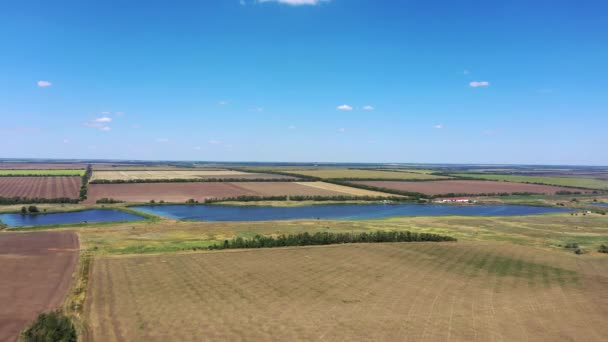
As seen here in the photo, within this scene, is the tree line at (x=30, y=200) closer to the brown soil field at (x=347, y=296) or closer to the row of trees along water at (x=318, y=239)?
the row of trees along water at (x=318, y=239)

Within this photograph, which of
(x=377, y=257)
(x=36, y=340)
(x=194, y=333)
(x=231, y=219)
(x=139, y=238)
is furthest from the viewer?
(x=231, y=219)

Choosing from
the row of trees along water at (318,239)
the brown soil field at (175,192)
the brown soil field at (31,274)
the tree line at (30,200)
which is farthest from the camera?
the brown soil field at (175,192)

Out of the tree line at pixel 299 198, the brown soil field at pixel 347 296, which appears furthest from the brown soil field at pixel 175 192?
the brown soil field at pixel 347 296

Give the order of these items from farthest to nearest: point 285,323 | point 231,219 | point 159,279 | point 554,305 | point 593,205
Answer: point 593,205 < point 231,219 < point 159,279 < point 554,305 < point 285,323

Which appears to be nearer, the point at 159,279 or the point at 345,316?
the point at 345,316

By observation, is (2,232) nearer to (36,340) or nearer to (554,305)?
(36,340)

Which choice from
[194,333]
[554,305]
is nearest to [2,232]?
[194,333]

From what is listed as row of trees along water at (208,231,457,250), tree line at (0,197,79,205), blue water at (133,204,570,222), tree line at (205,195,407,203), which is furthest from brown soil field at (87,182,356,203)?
row of trees along water at (208,231,457,250)
